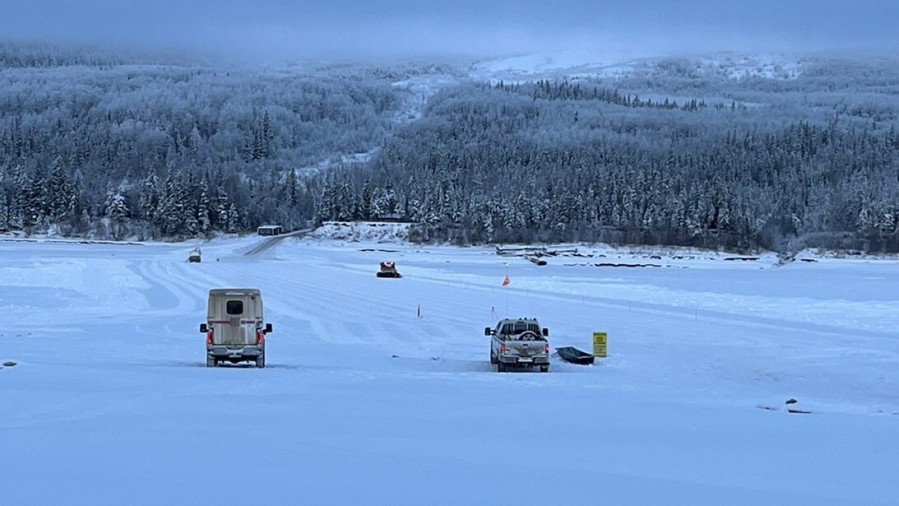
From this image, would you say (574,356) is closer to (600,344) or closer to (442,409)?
(600,344)

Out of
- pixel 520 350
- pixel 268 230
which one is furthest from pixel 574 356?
pixel 268 230

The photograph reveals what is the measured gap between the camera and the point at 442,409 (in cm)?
1243

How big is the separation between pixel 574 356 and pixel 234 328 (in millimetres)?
9988

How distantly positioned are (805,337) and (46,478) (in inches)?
1082

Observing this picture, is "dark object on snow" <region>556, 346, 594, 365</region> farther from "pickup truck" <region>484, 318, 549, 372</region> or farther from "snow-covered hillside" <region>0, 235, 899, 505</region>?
"pickup truck" <region>484, 318, 549, 372</region>

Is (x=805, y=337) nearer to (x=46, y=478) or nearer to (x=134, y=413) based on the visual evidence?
(x=134, y=413)

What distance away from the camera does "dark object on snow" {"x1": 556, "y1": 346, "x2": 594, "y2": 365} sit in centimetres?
2288

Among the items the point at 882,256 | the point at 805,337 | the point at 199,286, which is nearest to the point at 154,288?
the point at 199,286

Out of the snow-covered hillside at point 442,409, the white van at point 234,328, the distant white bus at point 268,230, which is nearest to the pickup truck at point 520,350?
the snow-covered hillside at point 442,409

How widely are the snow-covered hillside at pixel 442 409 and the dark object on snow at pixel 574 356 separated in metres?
0.35

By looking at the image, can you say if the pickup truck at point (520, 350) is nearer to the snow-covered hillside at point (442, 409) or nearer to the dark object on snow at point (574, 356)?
the snow-covered hillside at point (442, 409)

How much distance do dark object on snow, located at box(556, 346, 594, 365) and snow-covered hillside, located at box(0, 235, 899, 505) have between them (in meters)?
0.35

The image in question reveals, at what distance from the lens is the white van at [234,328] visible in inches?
808

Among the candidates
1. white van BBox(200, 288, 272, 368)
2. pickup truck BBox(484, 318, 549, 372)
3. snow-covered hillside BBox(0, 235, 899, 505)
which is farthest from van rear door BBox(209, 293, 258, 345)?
pickup truck BBox(484, 318, 549, 372)
